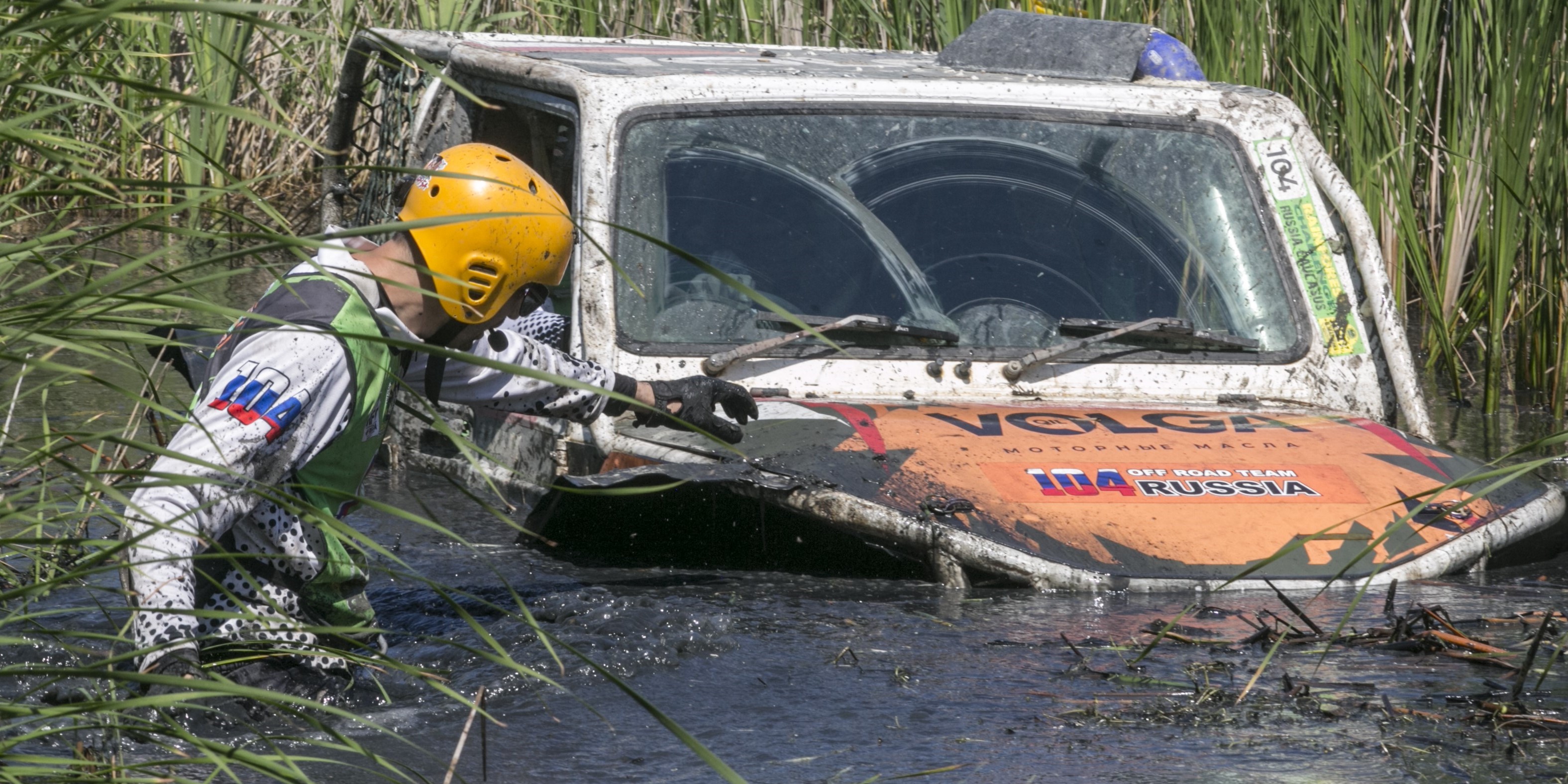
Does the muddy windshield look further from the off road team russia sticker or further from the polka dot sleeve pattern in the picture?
the off road team russia sticker

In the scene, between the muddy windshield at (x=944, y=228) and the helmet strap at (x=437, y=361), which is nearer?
the helmet strap at (x=437, y=361)

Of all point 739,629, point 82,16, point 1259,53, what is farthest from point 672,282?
point 1259,53

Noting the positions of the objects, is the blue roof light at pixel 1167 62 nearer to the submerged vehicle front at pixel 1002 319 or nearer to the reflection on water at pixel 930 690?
the submerged vehicle front at pixel 1002 319

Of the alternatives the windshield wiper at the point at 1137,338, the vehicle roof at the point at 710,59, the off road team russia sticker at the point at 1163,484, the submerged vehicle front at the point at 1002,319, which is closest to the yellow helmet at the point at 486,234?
the submerged vehicle front at the point at 1002,319

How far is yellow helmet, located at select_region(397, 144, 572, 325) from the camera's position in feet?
10.7

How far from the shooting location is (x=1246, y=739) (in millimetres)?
2990

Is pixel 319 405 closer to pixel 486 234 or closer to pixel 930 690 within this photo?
pixel 486 234

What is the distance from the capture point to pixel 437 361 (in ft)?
11.3

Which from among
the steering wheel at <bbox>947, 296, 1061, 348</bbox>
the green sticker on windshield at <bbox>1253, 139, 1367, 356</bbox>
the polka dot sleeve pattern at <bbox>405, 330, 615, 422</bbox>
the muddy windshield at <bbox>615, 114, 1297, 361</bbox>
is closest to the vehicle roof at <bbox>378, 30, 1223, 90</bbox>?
the muddy windshield at <bbox>615, 114, 1297, 361</bbox>

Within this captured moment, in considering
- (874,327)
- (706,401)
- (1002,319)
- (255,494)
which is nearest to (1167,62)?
(1002,319)

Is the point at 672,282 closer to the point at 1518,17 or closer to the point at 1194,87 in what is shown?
the point at 1194,87

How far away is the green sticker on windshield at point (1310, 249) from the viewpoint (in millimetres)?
4645

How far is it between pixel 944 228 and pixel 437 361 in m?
1.65

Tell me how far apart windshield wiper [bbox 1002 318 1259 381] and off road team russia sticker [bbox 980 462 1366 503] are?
1.78 ft
